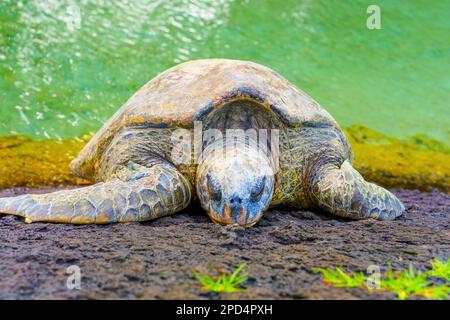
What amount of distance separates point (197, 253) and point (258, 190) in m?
0.83

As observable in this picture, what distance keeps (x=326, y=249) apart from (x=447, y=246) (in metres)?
0.80

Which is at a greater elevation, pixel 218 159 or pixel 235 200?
pixel 218 159

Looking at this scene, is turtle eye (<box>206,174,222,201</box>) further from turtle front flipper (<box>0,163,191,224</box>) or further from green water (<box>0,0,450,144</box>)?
green water (<box>0,0,450,144</box>)

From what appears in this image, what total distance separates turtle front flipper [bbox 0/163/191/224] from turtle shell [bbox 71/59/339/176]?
0.51 m

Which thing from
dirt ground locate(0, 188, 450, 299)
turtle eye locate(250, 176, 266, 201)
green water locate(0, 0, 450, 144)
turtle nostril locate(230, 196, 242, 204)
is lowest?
dirt ground locate(0, 188, 450, 299)

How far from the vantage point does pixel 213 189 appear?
3.51m

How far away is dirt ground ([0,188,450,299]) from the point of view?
2285mm

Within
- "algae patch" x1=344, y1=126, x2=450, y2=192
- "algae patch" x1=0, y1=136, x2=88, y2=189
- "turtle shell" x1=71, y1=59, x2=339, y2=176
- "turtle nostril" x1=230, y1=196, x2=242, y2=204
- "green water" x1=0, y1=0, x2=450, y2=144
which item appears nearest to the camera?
"turtle nostril" x1=230, y1=196, x2=242, y2=204

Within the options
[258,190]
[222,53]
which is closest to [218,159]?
[258,190]

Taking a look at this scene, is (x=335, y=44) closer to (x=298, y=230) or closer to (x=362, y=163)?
(x=362, y=163)

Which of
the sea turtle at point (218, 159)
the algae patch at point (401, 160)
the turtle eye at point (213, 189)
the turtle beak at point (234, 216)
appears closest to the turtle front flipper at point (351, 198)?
the sea turtle at point (218, 159)

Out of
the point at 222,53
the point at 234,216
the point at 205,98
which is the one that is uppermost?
the point at 222,53

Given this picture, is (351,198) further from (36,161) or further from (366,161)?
(36,161)

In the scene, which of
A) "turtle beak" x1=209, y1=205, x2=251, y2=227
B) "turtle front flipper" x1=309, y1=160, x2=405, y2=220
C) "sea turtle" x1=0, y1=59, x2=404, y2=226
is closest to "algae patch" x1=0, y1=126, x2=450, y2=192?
"sea turtle" x1=0, y1=59, x2=404, y2=226
